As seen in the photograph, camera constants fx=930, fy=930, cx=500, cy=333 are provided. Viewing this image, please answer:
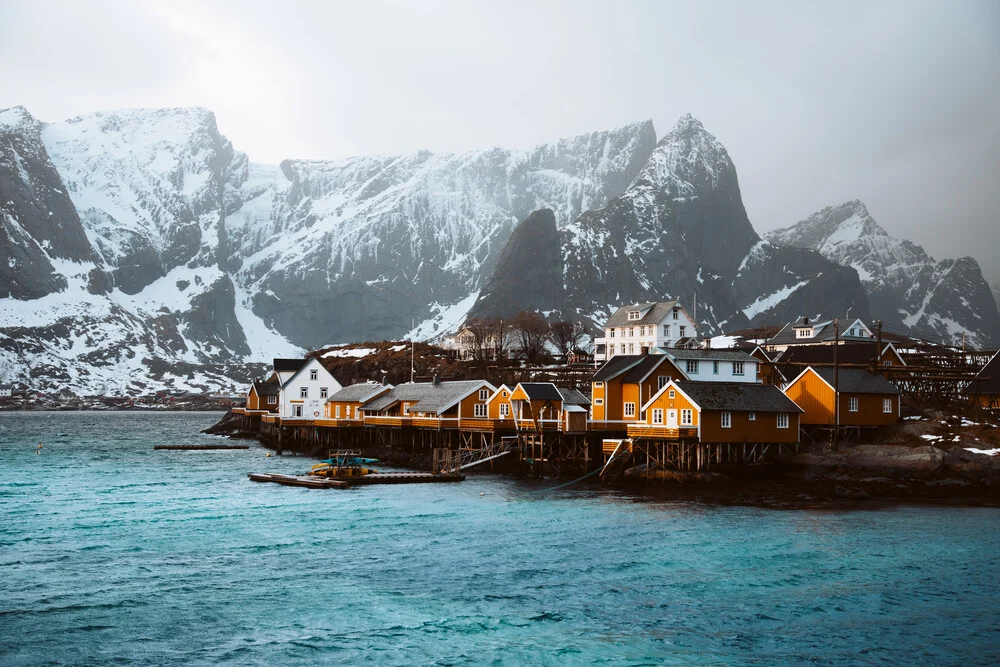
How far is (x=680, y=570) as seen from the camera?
124 feet

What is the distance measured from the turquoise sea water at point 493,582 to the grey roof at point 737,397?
36.6 ft

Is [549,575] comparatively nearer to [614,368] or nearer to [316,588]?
[316,588]

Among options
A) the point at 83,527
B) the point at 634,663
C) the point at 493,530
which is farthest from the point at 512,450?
the point at 634,663

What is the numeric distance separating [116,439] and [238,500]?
89141mm

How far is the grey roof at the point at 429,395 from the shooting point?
8969 centimetres

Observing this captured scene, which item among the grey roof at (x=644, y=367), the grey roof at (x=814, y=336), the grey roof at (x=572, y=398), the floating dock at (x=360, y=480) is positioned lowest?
the floating dock at (x=360, y=480)

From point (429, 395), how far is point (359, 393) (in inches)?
632

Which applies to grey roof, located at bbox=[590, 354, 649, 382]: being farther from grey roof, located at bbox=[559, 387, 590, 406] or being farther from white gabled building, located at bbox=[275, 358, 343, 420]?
white gabled building, located at bbox=[275, 358, 343, 420]

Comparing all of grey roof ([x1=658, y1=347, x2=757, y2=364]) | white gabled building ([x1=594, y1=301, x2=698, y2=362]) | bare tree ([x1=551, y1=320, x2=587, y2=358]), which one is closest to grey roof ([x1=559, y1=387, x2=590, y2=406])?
grey roof ([x1=658, y1=347, x2=757, y2=364])

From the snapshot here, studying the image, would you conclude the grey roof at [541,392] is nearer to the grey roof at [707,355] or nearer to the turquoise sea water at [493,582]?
the grey roof at [707,355]

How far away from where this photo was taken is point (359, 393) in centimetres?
10775

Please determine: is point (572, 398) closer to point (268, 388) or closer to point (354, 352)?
point (268, 388)

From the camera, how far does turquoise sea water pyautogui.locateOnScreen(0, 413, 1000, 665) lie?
2794 centimetres

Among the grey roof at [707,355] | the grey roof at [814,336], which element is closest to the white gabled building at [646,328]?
the grey roof at [814,336]
